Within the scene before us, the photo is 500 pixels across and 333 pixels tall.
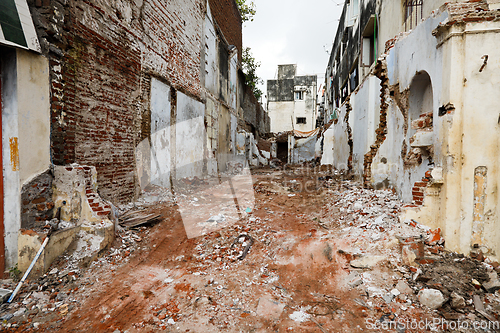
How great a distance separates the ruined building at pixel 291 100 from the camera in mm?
32719

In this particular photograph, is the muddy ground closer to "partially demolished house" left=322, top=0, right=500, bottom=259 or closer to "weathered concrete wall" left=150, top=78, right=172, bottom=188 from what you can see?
"partially demolished house" left=322, top=0, right=500, bottom=259

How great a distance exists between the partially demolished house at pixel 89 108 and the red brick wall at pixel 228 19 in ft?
8.68

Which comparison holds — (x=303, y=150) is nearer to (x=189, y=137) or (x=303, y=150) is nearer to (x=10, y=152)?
(x=189, y=137)

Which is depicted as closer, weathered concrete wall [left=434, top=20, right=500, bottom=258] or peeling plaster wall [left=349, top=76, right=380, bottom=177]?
weathered concrete wall [left=434, top=20, right=500, bottom=258]

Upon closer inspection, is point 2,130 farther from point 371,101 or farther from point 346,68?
point 346,68

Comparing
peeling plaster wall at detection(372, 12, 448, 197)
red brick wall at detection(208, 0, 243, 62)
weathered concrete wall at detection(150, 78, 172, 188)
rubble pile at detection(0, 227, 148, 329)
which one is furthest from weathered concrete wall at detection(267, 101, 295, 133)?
rubble pile at detection(0, 227, 148, 329)

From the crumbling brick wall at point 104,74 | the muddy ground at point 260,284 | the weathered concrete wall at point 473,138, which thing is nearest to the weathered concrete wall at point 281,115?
the crumbling brick wall at point 104,74

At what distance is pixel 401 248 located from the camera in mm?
3334

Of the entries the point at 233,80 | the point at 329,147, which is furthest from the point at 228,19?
the point at 329,147

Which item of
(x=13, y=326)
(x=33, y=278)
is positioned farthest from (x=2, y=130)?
(x=13, y=326)

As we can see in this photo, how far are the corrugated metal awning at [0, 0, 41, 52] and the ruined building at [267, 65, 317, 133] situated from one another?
30625 mm

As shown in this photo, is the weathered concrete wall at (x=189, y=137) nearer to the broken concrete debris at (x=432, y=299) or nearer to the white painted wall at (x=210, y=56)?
the white painted wall at (x=210, y=56)

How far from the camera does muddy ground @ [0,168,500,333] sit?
2426 mm

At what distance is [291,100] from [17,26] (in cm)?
3197
